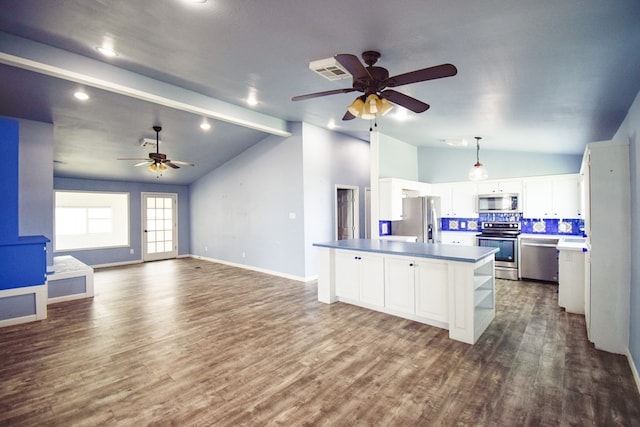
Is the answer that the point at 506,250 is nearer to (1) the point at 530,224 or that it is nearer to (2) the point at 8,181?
(1) the point at 530,224

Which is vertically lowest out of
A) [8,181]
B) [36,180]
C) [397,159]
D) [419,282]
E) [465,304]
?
[465,304]

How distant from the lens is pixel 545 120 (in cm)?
386

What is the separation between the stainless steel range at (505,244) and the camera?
5.86m

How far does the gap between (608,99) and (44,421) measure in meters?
5.14

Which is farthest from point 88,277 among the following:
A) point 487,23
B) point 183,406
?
point 487,23

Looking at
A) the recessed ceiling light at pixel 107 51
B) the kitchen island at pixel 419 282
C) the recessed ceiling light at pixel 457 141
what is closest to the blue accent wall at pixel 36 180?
the recessed ceiling light at pixel 107 51

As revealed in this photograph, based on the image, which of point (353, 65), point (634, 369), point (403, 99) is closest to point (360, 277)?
point (403, 99)

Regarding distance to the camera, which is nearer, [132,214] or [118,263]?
[118,263]

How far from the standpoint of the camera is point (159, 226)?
30.6 feet

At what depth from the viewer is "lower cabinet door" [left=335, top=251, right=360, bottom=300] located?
4.29 metres

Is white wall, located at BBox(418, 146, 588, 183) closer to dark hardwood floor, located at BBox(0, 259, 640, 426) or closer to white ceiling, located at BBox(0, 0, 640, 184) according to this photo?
white ceiling, located at BBox(0, 0, 640, 184)

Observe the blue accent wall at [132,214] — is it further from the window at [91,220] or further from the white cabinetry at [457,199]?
the white cabinetry at [457,199]

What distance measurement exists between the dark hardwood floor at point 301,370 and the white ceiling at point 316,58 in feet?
7.86

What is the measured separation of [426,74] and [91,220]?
9904mm
